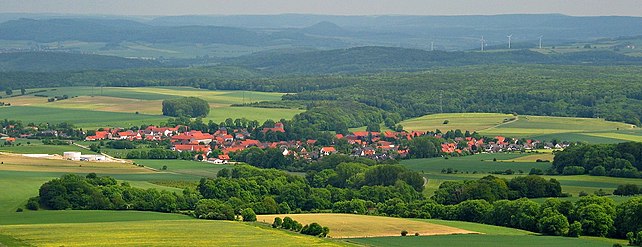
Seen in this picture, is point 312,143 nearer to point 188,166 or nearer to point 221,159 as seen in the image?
point 221,159

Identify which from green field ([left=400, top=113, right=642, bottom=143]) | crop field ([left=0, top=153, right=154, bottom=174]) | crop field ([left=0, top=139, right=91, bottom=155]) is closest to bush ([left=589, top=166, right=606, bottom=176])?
green field ([left=400, top=113, right=642, bottom=143])

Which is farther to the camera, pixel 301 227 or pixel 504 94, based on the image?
pixel 504 94

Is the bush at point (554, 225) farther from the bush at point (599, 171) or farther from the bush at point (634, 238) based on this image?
the bush at point (599, 171)

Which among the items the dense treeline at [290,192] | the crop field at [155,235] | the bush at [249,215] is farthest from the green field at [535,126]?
the crop field at [155,235]

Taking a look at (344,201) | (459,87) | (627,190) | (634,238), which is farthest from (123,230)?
(459,87)

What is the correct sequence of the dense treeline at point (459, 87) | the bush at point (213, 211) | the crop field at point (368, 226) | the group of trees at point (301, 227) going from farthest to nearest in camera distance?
the dense treeline at point (459, 87) < the bush at point (213, 211) < the crop field at point (368, 226) < the group of trees at point (301, 227)
